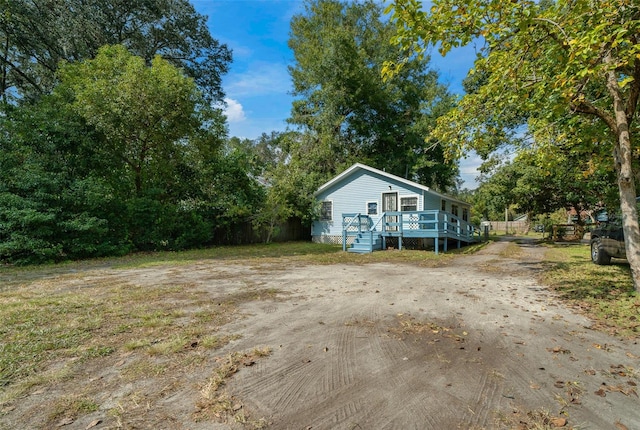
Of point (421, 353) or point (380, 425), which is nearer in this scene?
point (380, 425)

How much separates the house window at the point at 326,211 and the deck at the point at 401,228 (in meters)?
1.64

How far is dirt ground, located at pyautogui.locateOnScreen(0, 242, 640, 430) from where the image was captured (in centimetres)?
212

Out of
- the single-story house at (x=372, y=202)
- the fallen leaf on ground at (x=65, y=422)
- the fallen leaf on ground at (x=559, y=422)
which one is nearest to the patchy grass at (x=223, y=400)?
the fallen leaf on ground at (x=65, y=422)

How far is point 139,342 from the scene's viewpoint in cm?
332

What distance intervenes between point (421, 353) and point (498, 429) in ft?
3.72

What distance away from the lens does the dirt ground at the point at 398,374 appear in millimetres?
2125

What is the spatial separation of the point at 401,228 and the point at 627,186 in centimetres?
864

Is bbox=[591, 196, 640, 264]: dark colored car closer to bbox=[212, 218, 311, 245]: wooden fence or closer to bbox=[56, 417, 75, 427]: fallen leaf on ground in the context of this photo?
bbox=[56, 417, 75, 427]: fallen leaf on ground

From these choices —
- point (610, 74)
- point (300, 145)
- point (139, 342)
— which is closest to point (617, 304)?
point (610, 74)

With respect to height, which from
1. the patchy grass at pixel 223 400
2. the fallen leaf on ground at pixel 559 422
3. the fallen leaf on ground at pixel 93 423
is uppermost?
the fallen leaf on ground at pixel 93 423

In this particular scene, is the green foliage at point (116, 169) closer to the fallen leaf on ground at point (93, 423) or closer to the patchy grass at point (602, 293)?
the fallen leaf on ground at point (93, 423)

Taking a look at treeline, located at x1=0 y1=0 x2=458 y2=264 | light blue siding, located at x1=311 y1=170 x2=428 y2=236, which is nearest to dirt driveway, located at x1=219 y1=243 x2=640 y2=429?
treeline, located at x1=0 y1=0 x2=458 y2=264

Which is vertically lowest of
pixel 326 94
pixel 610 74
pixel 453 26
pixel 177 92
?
pixel 610 74

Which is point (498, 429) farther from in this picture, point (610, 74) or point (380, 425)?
point (610, 74)
